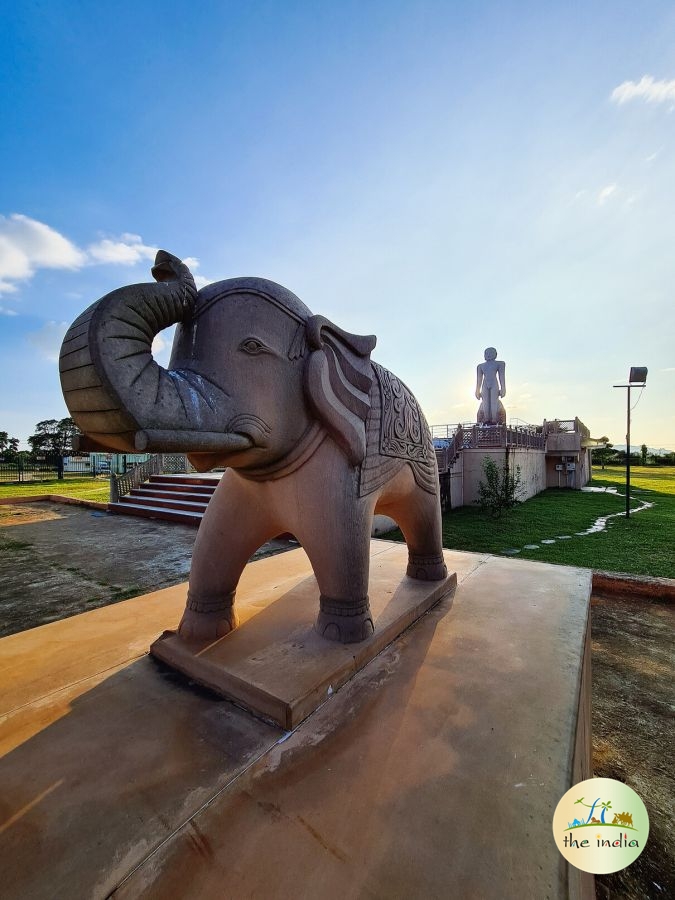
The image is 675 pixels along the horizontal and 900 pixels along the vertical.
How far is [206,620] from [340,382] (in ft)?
4.64

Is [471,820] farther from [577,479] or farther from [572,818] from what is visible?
[577,479]

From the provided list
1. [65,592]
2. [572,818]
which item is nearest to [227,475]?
[572,818]

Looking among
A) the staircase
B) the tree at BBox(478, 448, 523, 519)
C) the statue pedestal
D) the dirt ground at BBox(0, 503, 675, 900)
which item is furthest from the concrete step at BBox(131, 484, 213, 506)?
the tree at BBox(478, 448, 523, 519)

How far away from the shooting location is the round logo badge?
3.51 feet

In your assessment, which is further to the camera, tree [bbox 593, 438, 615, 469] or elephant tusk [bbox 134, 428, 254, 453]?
tree [bbox 593, 438, 615, 469]

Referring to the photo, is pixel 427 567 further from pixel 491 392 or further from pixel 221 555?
pixel 491 392

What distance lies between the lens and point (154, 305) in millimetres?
1357

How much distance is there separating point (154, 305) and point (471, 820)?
1.85m

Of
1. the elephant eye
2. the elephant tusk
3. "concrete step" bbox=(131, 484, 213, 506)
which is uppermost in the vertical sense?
the elephant eye

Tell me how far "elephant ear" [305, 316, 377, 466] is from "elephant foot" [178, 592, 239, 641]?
1.08 m

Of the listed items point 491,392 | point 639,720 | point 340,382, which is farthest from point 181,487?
point 491,392

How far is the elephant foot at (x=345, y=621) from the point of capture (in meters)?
1.97

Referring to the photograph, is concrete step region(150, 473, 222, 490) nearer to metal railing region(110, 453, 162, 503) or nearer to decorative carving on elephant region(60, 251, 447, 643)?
metal railing region(110, 453, 162, 503)

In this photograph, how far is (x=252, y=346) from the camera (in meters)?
1.65
